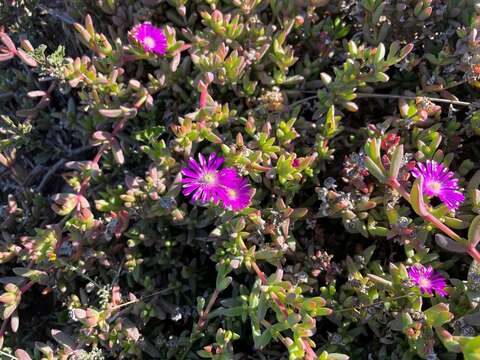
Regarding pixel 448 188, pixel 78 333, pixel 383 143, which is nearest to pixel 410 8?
pixel 383 143

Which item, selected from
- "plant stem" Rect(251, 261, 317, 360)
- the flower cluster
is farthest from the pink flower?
"plant stem" Rect(251, 261, 317, 360)

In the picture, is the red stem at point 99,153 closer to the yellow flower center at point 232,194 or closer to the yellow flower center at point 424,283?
the yellow flower center at point 232,194

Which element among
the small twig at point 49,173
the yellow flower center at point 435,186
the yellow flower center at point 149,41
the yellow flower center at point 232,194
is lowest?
the small twig at point 49,173

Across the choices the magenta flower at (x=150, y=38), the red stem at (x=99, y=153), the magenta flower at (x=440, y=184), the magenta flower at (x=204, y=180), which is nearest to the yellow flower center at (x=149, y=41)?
the magenta flower at (x=150, y=38)

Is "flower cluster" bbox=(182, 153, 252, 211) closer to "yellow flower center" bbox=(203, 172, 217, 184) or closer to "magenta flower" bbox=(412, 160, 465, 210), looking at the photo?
"yellow flower center" bbox=(203, 172, 217, 184)

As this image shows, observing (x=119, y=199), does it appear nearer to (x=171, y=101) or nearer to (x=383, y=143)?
(x=171, y=101)

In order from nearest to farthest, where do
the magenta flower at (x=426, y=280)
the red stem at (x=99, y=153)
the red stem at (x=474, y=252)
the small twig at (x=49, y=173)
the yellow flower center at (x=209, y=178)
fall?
1. the red stem at (x=474, y=252)
2. the magenta flower at (x=426, y=280)
3. the yellow flower center at (x=209, y=178)
4. the red stem at (x=99, y=153)
5. the small twig at (x=49, y=173)

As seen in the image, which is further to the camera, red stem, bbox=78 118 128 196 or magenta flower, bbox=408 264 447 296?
red stem, bbox=78 118 128 196
